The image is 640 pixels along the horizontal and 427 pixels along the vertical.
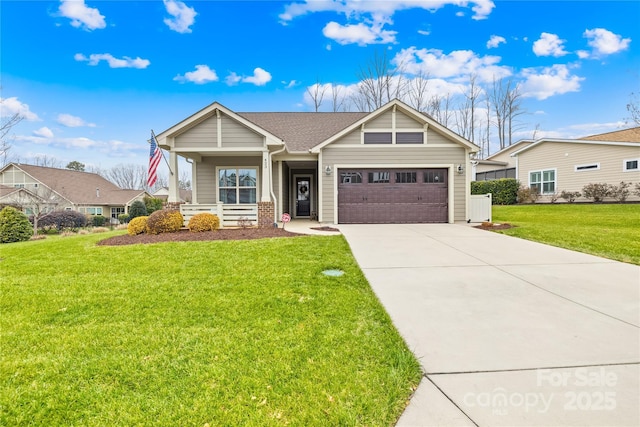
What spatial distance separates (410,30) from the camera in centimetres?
1786

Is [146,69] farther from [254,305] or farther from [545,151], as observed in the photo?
[545,151]

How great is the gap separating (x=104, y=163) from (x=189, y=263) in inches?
2200

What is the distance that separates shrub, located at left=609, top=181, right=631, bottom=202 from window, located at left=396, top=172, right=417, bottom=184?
1211 centimetres

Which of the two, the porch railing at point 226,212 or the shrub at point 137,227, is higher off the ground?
the porch railing at point 226,212

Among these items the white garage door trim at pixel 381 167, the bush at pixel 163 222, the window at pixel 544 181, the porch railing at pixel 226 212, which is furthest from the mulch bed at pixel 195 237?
the window at pixel 544 181

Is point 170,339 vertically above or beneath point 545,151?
beneath

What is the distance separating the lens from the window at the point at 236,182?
12.4m

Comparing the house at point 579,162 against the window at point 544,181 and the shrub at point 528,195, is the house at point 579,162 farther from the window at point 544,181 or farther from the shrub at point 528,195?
the shrub at point 528,195

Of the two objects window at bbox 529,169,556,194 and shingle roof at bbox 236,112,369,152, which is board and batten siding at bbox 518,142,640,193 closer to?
window at bbox 529,169,556,194

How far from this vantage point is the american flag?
929 centimetres

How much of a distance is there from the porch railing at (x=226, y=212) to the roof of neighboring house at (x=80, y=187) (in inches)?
974

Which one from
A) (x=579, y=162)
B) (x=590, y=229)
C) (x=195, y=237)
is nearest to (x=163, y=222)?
(x=195, y=237)

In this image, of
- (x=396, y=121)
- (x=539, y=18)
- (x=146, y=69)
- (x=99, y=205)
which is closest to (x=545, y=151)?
(x=539, y=18)

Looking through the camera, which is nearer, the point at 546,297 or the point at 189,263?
the point at 546,297
